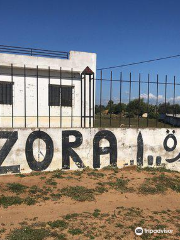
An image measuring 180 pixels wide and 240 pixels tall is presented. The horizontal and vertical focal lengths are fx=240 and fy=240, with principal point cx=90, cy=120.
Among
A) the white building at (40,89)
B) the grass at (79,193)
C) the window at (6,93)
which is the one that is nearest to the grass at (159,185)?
the grass at (79,193)

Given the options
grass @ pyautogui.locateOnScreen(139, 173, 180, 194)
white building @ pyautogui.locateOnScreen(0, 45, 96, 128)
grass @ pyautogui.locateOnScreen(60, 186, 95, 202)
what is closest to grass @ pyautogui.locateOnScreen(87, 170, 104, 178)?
grass @ pyautogui.locateOnScreen(60, 186, 95, 202)

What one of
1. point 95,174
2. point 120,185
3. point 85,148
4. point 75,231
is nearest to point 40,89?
point 85,148

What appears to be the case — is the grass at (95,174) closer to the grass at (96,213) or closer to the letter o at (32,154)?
the letter o at (32,154)

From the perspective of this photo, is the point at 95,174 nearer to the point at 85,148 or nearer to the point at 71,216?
the point at 85,148

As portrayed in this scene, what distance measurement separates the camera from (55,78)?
41.7 feet

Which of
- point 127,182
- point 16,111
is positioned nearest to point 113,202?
point 127,182

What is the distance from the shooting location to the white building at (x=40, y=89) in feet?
38.0

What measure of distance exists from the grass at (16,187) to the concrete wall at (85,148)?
1.03 metres

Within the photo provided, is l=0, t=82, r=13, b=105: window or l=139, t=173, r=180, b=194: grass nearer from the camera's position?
l=139, t=173, r=180, b=194: grass

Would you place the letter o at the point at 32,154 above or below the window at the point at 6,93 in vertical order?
below

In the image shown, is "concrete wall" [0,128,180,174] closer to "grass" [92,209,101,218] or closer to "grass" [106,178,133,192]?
"grass" [106,178,133,192]

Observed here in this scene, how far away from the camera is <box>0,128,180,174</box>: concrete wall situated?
7625 mm

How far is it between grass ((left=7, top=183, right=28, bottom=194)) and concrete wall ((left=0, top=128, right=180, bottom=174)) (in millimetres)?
1032

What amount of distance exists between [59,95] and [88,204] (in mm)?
7707
